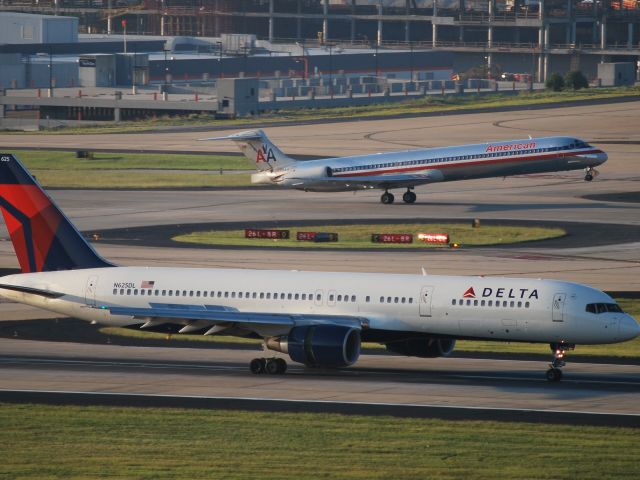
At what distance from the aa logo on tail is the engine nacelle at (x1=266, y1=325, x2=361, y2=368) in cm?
5749

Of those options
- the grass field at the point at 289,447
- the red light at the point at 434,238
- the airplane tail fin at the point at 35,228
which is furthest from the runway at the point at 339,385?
the red light at the point at 434,238

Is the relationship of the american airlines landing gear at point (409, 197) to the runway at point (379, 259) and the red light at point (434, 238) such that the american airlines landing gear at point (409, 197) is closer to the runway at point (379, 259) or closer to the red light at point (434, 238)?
the runway at point (379, 259)

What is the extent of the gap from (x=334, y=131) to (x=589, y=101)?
4726 cm

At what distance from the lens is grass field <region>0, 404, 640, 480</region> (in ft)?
120

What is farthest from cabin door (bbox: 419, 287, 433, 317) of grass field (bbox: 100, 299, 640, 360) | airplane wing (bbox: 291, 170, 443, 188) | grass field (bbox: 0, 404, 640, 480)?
airplane wing (bbox: 291, 170, 443, 188)

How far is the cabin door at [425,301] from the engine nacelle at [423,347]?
4.54 feet

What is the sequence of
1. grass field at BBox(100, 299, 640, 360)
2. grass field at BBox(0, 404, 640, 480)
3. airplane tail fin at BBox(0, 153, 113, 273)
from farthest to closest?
→ 1. grass field at BBox(100, 299, 640, 360)
2. airplane tail fin at BBox(0, 153, 113, 273)
3. grass field at BBox(0, 404, 640, 480)

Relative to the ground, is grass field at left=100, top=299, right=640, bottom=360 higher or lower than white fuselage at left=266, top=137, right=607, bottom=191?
lower

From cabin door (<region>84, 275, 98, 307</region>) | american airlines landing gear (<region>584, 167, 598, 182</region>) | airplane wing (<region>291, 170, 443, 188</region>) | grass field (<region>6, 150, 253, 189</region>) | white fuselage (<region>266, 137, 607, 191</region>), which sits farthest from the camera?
grass field (<region>6, 150, 253, 189</region>)

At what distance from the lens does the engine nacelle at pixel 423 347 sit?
1980 inches

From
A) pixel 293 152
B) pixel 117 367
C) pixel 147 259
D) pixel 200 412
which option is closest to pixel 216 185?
pixel 293 152

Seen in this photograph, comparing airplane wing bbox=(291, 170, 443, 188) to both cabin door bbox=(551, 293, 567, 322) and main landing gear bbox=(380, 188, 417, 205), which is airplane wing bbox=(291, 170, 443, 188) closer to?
main landing gear bbox=(380, 188, 417, 205)

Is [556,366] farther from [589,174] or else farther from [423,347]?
[589,174]

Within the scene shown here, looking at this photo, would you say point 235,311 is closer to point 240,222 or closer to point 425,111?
point 240,222
